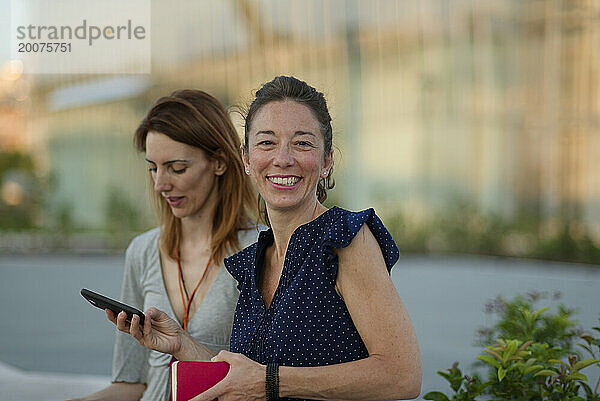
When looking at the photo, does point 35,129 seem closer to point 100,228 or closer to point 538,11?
point 100,228

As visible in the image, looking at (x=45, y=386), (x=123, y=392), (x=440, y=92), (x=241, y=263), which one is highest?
(x=440, y=92)

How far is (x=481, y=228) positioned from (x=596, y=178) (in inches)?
50.9

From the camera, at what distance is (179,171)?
219 cm

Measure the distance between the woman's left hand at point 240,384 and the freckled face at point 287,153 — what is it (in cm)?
35

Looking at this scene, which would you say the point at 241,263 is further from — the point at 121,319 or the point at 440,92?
the point at 440,92

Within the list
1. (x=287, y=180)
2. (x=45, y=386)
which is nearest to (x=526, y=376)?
(x=287, y=180)

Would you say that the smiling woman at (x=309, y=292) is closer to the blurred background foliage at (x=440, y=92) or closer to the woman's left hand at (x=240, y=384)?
the woman's left hand at (x=240, y=384)

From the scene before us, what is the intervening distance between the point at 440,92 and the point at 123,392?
22.9 feet

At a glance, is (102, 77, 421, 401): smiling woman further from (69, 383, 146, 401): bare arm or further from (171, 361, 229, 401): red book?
(69, 383, 146, 401): bare arm

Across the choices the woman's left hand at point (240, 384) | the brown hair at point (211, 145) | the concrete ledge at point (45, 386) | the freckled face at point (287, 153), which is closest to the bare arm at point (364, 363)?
the woman's left hand at point (240, 384)

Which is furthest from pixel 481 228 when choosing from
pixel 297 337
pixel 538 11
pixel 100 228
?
pixel 297 337

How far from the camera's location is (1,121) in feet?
33.8

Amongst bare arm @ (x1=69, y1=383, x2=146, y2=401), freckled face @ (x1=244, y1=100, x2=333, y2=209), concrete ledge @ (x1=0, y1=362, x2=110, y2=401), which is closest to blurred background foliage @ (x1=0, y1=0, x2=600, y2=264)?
concrete ledge @ (x1=0, y1=362, x2=110, y2=401)

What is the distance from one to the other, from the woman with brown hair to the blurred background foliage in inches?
219
